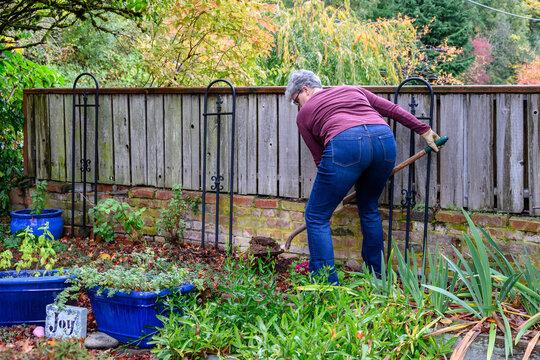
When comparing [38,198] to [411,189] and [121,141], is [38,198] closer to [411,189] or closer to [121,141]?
[121,141]

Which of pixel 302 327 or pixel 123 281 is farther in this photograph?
pixel 123 281

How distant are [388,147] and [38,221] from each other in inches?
137

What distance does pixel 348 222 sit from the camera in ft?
13.7

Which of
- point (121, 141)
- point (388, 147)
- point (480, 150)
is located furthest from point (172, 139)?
point (480, 150)

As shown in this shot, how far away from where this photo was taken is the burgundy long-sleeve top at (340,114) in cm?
347

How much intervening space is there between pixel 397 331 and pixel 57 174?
439 centimetres

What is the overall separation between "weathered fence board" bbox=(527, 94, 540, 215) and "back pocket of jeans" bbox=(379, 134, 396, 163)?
92cm

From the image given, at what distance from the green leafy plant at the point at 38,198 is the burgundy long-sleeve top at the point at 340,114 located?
310 cm

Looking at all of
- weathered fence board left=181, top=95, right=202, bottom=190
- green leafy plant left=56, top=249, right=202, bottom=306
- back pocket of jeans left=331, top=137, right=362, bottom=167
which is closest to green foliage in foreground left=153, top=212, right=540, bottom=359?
green leafy plant left=56, top=249, right=202, bottom=306

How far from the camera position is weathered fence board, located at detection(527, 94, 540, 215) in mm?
3512

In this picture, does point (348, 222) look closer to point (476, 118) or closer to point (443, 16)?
point (476, 118)

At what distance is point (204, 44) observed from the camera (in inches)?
237

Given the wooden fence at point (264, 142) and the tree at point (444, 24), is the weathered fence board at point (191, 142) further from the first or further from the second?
the tree at point (444, 24)

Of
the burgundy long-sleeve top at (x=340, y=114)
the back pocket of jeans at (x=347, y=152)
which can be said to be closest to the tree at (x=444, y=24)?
the burgundy long-sleeve top at (x=340, y=114)
